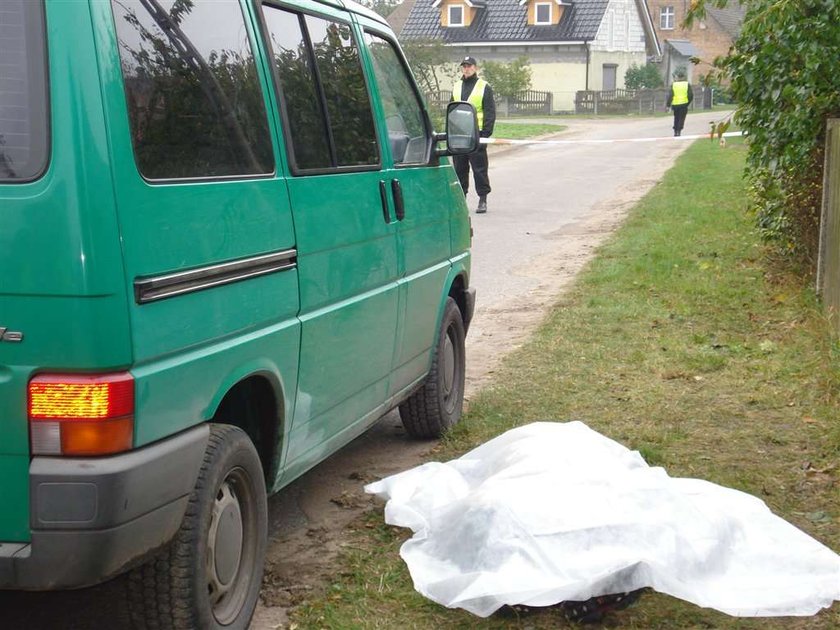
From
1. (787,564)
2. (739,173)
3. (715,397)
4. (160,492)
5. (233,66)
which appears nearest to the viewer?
(160,492)

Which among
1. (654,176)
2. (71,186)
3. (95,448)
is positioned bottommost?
(654,176)

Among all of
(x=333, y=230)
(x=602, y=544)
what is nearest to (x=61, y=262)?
(x=333, y=230)

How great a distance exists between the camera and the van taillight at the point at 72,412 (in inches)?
116

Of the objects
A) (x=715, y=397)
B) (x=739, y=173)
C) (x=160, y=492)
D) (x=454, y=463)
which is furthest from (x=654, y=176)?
(x=160, y=492)

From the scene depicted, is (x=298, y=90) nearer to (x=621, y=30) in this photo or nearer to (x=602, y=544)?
(x=602, y=544)

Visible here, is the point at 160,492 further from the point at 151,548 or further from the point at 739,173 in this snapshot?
the point at 739,173

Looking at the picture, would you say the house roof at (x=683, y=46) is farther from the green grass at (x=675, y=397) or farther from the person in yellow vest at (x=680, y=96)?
the green grass at (x=675, y=397)

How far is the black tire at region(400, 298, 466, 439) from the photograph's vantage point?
593 cm

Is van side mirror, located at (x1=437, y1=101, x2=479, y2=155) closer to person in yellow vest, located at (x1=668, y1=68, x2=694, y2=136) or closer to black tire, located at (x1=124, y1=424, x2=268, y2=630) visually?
black tire, located at (x1=124, y1=424, x2=268, y2=630)

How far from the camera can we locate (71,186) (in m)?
2.93

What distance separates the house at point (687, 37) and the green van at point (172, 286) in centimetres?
7524

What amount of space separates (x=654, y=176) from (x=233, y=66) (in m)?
21.3

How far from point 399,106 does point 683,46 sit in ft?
268

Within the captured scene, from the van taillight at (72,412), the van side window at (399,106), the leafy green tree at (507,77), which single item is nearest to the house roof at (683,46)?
the leafy green tree at (507,77)
